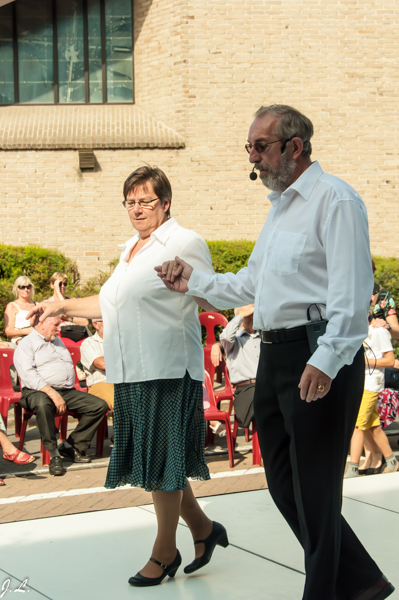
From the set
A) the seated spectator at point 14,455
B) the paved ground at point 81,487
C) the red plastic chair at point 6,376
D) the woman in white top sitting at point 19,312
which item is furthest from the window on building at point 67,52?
the seated spectator at point 14,455

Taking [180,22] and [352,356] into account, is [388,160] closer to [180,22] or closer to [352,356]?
[180,22]

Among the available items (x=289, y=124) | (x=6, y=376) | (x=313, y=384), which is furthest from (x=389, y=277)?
→ (x=313, y=384)

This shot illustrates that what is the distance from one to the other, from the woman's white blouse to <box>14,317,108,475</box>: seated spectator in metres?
3.17

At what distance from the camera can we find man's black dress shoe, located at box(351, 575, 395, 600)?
2.74 m

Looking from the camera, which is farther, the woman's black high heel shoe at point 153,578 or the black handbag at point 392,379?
the black handbag at point 392,379

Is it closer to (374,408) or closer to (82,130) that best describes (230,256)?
(82,130)

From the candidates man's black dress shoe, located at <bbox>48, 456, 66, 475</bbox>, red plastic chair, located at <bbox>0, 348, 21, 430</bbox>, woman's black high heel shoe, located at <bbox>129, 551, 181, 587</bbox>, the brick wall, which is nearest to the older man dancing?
woman's black high heel shoe, located at <bbox>129, 551, 181, 587</bbox>

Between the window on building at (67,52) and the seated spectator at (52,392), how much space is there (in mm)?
11308

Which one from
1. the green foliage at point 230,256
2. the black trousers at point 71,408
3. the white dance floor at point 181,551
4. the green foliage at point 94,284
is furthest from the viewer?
the green foliage at point 94,284

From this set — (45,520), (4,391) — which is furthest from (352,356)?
(4,391)

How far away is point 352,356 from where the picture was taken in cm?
245

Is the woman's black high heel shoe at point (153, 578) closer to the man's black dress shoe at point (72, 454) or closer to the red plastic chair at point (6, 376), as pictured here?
the man's black dress shoe at point (72, 454)

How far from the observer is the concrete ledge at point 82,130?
15344 millimetres

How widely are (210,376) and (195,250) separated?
13.1 feet
